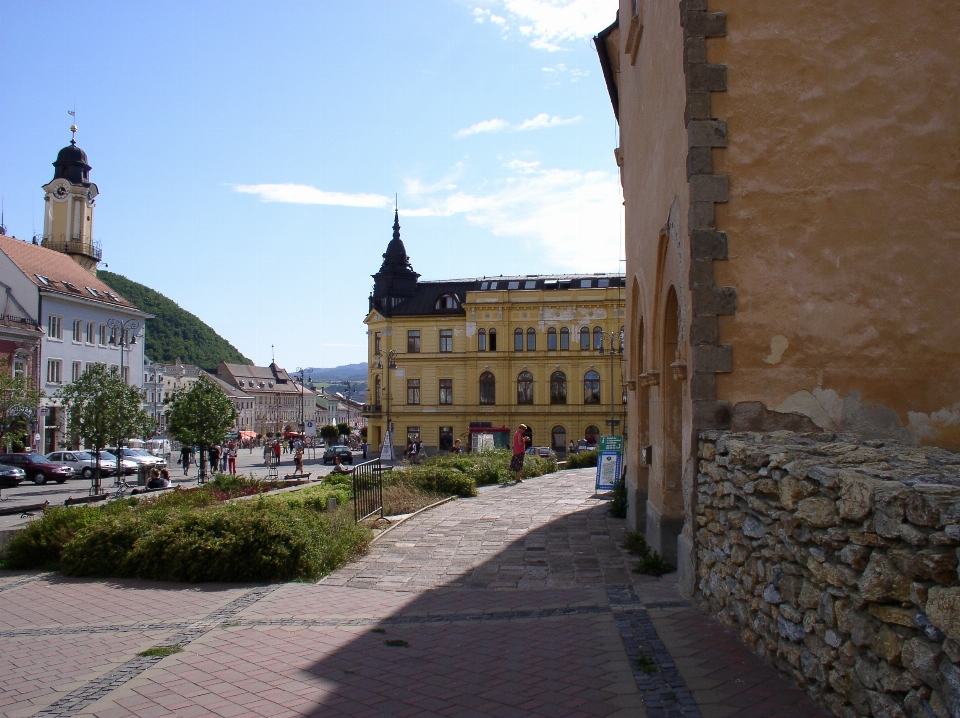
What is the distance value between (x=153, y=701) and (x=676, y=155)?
6875 mm

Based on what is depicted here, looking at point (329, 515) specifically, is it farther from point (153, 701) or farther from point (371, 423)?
point (371, 423)

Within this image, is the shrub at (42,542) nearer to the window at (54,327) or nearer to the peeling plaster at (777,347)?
the peeling plaster at (777,347)

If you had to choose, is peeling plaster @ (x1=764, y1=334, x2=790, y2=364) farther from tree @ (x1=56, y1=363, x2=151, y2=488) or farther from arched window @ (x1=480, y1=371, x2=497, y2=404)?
arched window @ (x1=480, y1=371, x2=497, y2=404)

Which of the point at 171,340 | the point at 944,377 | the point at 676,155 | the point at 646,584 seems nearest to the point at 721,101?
the point at 676,155

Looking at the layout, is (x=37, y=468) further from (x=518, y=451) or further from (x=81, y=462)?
(x=518, y=451)

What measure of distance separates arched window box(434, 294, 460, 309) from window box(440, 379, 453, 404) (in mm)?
5520

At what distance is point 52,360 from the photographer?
156 feet

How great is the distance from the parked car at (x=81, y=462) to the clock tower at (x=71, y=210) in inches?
1203

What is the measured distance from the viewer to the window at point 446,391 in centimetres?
5759

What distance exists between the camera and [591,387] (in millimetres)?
55469

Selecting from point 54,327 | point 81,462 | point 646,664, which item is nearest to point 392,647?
point 646,664

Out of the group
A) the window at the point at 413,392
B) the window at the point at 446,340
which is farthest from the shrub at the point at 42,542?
the window at the point at 413,392

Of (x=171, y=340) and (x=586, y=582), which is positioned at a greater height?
(x=171, y=340)

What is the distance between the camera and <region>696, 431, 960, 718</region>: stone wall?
3.48 meters
